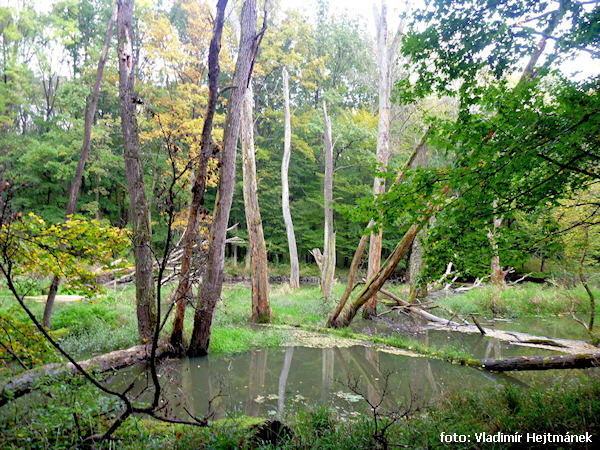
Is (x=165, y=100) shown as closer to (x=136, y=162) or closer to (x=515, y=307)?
(x=136, y=162)

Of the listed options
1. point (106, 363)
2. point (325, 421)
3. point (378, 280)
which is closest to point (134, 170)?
point (106, 363)

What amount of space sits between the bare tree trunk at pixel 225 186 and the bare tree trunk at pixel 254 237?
2.89m

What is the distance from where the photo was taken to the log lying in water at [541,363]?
491cm

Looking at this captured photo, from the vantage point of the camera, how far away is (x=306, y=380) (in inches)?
224

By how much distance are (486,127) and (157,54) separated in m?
14.4

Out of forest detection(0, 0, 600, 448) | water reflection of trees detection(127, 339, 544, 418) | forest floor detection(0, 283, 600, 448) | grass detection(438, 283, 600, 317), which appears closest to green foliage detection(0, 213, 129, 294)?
forest detection(0, 0, 600, 448)

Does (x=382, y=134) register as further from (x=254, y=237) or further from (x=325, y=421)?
(x=325, y=421)

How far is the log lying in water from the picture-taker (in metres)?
4.91

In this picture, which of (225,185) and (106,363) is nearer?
(106,363)

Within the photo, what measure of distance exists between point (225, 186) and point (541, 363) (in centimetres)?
595

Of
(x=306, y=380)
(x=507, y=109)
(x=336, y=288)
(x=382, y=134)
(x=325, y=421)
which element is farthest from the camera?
(x=336, y=288)

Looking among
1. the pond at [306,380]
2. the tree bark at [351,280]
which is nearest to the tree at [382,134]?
the tree bark at [351,280]

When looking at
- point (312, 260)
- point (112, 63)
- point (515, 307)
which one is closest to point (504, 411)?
point (515, 307)

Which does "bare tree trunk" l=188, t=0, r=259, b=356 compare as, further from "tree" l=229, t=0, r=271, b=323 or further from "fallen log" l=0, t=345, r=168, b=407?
"tree" l=229, t=0, r=271, b=323
